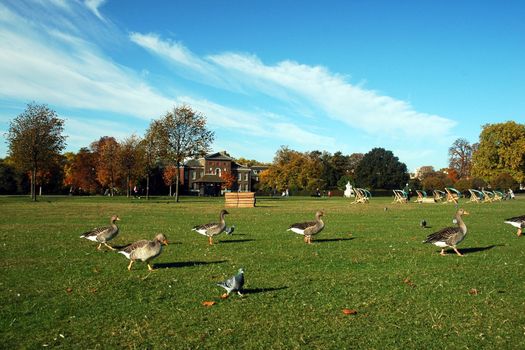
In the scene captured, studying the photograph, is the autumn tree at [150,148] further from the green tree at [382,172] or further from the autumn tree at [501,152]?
the green tree at [382,172]

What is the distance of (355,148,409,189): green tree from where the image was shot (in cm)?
14012

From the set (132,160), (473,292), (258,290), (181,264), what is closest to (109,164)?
(132,160)

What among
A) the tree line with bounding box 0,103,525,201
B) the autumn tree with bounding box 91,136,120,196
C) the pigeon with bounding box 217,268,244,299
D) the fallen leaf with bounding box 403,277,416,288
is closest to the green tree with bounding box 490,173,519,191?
the tree line with bounding box 0,103,525,201

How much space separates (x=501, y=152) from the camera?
94000 millimetres

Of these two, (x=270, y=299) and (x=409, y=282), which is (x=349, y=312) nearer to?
(x=270, y=299)

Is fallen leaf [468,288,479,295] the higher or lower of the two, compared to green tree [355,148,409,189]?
lower

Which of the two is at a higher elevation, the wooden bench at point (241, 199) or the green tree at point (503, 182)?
the green tree at point (503, 182)

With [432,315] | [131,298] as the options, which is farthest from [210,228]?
[432,315]

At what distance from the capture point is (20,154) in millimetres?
62844

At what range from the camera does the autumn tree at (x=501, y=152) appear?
92.2 m

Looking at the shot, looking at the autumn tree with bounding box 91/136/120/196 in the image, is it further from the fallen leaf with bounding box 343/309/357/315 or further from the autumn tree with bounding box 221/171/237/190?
the fallen leaf with bounding box 343/309/357/315

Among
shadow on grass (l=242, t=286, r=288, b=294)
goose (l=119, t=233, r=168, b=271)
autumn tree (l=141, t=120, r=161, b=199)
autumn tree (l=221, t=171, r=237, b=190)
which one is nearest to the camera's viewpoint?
shadow on grass (l=242, t=286, r=288, b=294)

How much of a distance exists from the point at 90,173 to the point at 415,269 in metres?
104

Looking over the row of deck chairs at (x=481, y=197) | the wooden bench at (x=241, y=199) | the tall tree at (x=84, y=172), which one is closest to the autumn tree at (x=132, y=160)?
the tall tree at (x=84, y=172)
